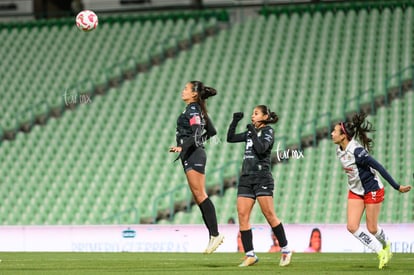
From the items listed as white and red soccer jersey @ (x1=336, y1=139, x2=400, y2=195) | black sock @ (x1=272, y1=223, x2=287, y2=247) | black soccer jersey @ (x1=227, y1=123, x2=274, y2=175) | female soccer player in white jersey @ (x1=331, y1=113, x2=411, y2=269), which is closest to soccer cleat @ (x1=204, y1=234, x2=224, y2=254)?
black sock @ (x1=272, y1=223, x2=287, y2=247)

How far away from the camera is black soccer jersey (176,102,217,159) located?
1229 centimetres

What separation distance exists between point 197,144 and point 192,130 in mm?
200

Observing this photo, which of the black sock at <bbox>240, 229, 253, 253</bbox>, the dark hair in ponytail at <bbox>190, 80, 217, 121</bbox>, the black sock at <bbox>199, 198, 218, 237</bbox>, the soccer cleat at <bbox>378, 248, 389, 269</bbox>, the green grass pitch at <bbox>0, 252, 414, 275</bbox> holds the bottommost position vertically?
the green grass pitch at <bbox>0, 252, 414, 275</bbox>

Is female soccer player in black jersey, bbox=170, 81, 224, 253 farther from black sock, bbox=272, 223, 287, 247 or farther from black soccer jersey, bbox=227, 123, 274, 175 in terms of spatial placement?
black sock, bbox=272, 223, 287, 247

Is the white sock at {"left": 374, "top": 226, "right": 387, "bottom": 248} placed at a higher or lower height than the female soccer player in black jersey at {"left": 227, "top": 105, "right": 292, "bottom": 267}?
lower

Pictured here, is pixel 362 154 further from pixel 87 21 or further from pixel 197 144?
pixel 87 21

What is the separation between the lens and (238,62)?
88.3 feet

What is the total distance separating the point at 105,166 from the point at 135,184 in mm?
1258

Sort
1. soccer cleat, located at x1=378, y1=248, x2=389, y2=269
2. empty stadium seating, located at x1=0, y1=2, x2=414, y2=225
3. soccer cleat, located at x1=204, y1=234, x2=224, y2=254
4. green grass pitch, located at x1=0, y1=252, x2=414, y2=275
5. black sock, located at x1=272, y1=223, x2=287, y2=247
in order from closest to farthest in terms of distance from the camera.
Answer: green grass pitch, located at x1=0, y1=252, x2=414, y2=275, soccer cleat, located at x1=378, y1=248, x2=389, y2=269, soccer cleat, located at x1=204, y1=234, x2=224, y2=254, black sock, located at x1=272, y1=223, x2=287, y2=247, empty stadium seating, located at x1=0, y1=2, x2=414, y2=225

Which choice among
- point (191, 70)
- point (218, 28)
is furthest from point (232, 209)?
point (218, 28)

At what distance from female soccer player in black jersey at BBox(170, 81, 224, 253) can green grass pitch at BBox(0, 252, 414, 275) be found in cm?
63

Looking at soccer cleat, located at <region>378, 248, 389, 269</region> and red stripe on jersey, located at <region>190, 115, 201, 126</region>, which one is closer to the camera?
soccer cleat, located at <region>378, 248, 389, 269</region>

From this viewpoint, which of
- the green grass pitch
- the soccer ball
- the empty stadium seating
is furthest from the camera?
the empty stadium seating

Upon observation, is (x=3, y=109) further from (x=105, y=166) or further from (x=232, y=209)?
(x=232, y=209)
